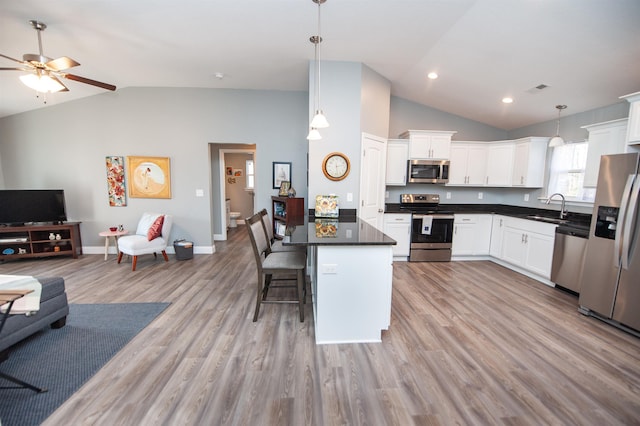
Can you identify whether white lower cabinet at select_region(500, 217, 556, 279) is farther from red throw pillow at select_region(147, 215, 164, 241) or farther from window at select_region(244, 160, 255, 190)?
window at select_region(244, 160, 255, 190)

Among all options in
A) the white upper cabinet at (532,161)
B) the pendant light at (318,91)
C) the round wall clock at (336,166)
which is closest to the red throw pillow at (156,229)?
the round wall clock at (336,166)

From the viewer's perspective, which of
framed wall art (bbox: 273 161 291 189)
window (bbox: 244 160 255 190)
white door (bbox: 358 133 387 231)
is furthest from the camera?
window (bbox: 244 160 255 190)

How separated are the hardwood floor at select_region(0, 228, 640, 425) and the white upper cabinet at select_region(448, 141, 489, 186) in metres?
2.28

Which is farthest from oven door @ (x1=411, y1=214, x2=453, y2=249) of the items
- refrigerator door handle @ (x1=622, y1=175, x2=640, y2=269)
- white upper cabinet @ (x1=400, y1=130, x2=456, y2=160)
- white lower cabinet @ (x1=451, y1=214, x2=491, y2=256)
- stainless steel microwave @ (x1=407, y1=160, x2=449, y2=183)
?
refrigerator door handle @ (x1=622, y1=175, x2=640, y2=269)

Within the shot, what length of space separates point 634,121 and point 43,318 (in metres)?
5.90

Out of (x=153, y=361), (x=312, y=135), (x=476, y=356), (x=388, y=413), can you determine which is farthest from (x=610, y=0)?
(x=153, y=361)

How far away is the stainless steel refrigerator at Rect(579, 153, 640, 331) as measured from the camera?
2434 mm

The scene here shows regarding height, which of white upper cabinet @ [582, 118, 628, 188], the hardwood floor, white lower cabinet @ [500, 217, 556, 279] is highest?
white upper cabinet @ [582, 118, 628, 188]

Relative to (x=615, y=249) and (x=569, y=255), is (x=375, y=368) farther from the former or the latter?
(x=569, y=255)

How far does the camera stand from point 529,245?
3.94 metres

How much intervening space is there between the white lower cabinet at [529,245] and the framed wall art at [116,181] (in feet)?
22.7

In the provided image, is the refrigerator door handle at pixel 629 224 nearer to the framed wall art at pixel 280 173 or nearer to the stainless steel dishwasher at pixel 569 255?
the stainless steel dishwasher at pixel 569 255

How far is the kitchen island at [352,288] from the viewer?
7.25ft

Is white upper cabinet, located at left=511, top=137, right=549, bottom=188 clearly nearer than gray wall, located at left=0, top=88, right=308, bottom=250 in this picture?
Yes
